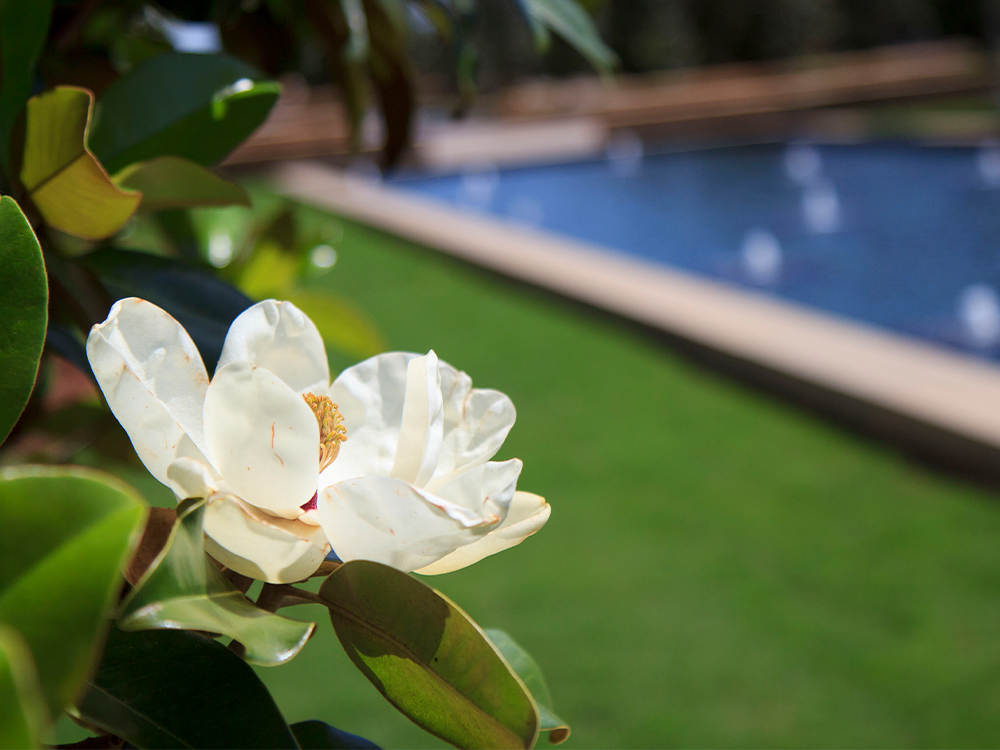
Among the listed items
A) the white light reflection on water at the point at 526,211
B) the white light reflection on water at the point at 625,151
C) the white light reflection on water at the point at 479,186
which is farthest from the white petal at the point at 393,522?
the white light reflection on water at the point at 625,151

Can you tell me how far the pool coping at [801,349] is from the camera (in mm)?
2566

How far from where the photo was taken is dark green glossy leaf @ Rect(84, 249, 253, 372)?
46cm

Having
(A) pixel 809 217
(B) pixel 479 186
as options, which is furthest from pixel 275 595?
(B) pixel 479 186

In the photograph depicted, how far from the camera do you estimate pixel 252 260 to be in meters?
0.94

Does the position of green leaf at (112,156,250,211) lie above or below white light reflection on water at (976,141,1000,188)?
above

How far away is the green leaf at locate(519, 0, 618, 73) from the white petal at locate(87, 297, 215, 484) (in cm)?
34

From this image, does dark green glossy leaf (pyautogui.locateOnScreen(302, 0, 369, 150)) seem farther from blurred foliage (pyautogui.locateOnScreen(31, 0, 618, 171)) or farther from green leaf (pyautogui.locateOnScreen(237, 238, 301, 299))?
green leaf (pyautogui.locateOnScreen(237, 238, 301, 299))

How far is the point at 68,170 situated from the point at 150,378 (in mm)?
164

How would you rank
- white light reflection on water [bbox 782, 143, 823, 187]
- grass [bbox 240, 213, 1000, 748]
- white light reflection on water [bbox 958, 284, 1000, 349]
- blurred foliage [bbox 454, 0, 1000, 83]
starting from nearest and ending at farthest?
grass [bbox 240, 213, 1000, 748]
white light reflection on water [bbox 958, 284, 1000, 349]
white light reflection on water [bbox 782, 143, 823, 187]
blurred foliage [bbox 454, 0, 1000, 83]

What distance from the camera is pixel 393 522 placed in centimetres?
27

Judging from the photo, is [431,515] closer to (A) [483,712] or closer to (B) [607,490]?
(A) [483,712]

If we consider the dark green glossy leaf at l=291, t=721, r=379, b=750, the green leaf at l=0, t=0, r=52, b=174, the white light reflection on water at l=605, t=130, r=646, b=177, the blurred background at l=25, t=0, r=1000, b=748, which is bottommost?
the white light reflection on water at l=605, t=130, r=646, b=177

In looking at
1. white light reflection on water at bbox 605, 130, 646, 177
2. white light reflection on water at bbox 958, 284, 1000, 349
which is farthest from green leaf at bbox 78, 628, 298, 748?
white light reflection on water at bbox 605, 130, 646, 177

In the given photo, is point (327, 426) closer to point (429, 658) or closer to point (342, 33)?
point (429, 658)
